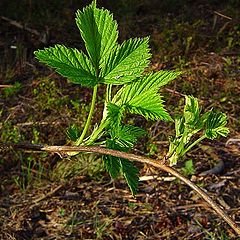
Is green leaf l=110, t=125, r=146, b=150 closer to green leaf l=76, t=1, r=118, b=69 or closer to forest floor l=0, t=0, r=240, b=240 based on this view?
green leaf l=76, t=1, r=118, b=69

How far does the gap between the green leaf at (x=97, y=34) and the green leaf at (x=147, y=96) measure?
0.16 ft

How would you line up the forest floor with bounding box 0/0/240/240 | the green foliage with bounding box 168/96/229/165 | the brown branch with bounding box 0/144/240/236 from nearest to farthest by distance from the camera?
the brown branch with bounding box 0/144/240/236 < the green foliage with bounding box 168/96/229/165 < the forest floor with bounding box 0/0/240/240

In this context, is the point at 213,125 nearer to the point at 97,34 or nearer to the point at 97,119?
the point at 97,34

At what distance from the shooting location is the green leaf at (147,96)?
60cm

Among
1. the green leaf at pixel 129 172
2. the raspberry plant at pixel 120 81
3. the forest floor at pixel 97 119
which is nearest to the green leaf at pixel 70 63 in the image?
the raspberry plant at pixel 120 81

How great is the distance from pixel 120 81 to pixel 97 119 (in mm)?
2721

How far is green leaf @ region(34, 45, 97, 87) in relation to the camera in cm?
63

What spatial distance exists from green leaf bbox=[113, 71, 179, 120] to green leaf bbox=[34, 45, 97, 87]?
0.15 ft

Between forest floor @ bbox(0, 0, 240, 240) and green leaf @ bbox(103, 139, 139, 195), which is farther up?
green leaf @ bbox(103, 139, 139, 195)

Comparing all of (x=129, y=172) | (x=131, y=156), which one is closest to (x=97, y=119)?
(x=129, y=172)

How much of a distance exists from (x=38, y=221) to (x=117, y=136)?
210 centimetres

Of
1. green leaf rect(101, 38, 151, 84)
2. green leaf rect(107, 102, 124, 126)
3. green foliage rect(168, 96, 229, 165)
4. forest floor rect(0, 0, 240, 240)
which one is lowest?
forest floor rect(0, 0, 240, 240)

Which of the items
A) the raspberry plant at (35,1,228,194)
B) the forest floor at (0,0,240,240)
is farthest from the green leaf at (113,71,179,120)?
the forest floor at (0,0,240,240)

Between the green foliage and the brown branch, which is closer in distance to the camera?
the brown branch
